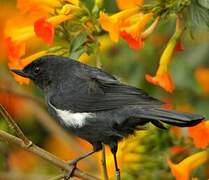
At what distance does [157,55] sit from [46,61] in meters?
1.64

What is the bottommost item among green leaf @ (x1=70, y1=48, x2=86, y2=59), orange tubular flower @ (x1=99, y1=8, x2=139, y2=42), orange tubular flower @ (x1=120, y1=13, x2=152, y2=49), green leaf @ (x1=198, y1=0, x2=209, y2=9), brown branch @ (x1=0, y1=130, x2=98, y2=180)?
brown branch @ (x1=0, y1=130, x2=98, y2=180)

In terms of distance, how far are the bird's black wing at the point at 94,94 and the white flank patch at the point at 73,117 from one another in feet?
0.08

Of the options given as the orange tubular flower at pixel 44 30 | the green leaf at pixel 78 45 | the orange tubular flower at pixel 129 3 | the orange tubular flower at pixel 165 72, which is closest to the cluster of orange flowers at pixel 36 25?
the orange tubular flower at pixel 44 30

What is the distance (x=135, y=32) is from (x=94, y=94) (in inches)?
14.2

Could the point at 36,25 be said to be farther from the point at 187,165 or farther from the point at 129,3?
the point at 187,165

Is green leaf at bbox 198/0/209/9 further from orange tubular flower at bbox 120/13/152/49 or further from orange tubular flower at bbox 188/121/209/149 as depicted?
orange tubular flower at bbox 188/121/209/149

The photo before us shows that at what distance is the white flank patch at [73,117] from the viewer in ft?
12.8

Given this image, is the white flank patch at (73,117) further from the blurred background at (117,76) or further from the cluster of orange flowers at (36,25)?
the blurred background at (117,76)

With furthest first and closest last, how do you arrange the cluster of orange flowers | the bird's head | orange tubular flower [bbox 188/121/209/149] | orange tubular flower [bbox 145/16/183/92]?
the bird's head → orange tubular flower [bbox 145/16/183/92] → the cluster of orange flowers → orange tubular flower [bbox 188/121/209/149]

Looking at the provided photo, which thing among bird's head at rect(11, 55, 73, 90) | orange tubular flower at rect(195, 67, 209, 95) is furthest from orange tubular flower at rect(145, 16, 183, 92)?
orange tubular flower at rect(195, 67, 209, 95)

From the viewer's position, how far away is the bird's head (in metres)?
4.11

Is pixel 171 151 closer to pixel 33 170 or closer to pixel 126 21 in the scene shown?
pixel 126 21

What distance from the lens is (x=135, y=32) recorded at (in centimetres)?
385

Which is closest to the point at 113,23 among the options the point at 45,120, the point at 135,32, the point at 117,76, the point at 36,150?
the point at 135,32
